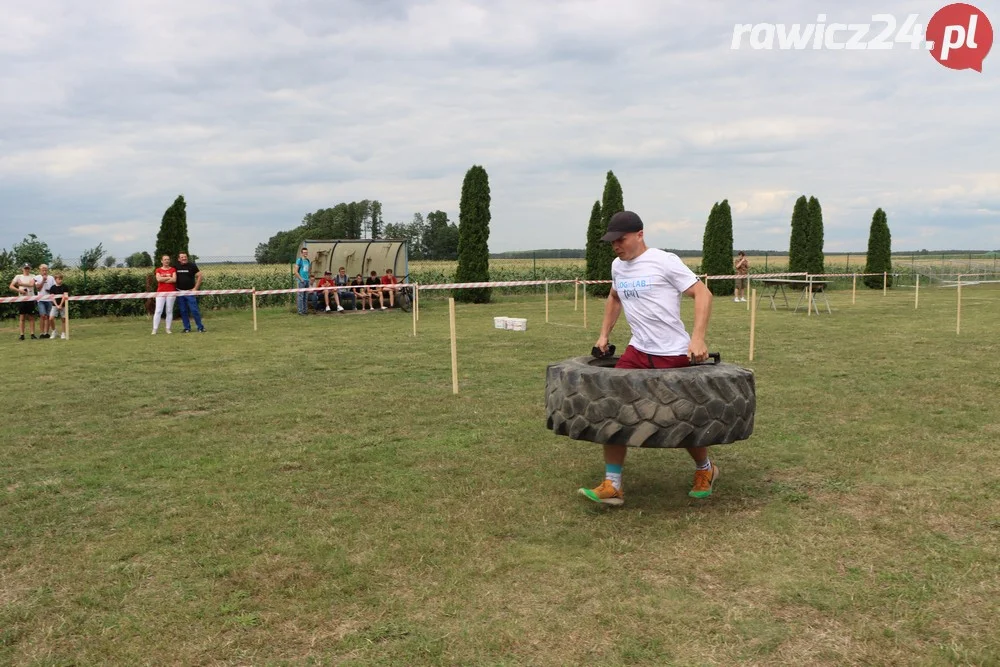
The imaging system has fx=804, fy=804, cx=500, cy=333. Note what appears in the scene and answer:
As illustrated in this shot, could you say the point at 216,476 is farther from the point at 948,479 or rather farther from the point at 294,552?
the point at 948,479

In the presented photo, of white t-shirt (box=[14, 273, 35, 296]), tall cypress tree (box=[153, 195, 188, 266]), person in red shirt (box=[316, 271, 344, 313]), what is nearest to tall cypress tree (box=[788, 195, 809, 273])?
person in red shirt (box=[316, 271, 344, 313])

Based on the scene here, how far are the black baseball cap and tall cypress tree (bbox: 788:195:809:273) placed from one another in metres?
36.3

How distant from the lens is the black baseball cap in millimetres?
4645

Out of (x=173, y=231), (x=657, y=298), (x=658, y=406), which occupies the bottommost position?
(x=658, y=406)

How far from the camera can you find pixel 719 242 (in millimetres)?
35469

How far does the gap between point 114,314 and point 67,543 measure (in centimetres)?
2181

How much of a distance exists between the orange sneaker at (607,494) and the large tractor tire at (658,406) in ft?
1.31

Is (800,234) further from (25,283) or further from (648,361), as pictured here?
(648,361)

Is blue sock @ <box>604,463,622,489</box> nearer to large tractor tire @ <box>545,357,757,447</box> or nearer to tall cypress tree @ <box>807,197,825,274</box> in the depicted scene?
large tractor tire @ <box>545,357,757,447</box>

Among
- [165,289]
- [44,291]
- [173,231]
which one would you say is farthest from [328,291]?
[44,291]

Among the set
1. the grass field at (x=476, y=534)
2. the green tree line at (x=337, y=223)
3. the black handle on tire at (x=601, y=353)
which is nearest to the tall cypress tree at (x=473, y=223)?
the grass field at (x=476, y=534)

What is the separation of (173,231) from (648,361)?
21181 mm

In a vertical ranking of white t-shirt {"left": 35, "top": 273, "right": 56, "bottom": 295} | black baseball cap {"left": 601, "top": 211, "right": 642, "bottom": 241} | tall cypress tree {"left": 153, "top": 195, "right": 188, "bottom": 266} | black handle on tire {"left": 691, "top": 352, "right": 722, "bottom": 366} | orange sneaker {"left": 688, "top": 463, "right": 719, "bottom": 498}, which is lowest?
orange sneaker {"left": 688, "top": 463, "right": 719, "bottom": 498}

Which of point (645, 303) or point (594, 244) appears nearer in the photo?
point (645, 303)
